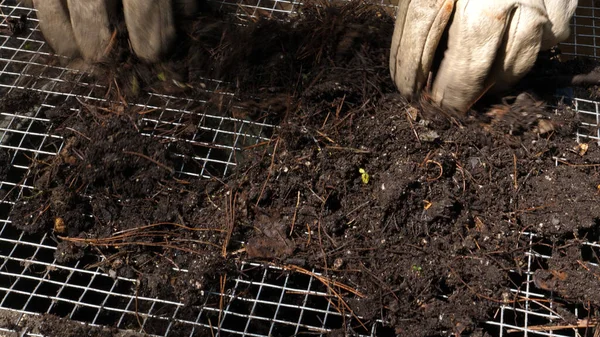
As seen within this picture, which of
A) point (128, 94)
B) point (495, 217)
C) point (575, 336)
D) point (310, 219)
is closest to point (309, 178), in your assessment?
point (310, 219)

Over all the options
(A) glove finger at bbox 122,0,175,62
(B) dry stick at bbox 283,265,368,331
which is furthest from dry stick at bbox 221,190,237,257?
(A) glove finger at bbox 122,0,175,62

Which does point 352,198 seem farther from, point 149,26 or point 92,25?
point 92,25

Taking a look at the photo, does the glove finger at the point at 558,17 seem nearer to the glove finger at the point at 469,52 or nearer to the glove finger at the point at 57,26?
the glove finger at the point at 469,52

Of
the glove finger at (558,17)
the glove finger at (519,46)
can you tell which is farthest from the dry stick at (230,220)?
the glove finger at (558,17)

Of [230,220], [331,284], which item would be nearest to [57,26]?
[230,220]

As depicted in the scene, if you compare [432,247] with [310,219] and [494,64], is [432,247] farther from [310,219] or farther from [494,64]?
[494,64]

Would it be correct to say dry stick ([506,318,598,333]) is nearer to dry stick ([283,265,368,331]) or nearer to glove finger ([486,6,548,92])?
dry stick ([283,265,368,331])
